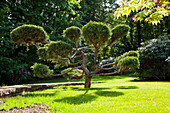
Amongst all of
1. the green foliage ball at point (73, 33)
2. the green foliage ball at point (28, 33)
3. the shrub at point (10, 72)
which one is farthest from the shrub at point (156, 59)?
the shrub at point (10, 72)

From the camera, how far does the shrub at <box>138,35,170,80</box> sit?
14487 mm

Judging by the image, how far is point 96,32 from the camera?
26.7 feet

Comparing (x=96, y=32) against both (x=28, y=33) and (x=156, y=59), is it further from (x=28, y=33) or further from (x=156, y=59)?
(x=156, y=59)

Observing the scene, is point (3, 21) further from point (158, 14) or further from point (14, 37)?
point (158, 14)

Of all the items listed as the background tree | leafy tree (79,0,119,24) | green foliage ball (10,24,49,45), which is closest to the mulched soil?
green foliage ball (10,24,49,45)

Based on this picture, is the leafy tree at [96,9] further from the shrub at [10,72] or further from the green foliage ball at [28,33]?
the green foliage ball at [28,33]

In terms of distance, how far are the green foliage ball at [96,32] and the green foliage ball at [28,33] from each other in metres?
2.62

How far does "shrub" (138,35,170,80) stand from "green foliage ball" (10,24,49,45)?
993 centimetres

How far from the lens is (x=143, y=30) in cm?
2744

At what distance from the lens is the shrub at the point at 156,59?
14487 mm

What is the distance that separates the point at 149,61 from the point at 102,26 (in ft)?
29.2

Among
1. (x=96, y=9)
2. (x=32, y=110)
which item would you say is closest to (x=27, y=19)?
(x=32, y=110)

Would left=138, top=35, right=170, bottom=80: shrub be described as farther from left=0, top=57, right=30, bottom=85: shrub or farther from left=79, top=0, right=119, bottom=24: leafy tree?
left=79, top=0, right=119, bottom=24: leafy tree

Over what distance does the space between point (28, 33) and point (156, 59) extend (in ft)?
37.4
